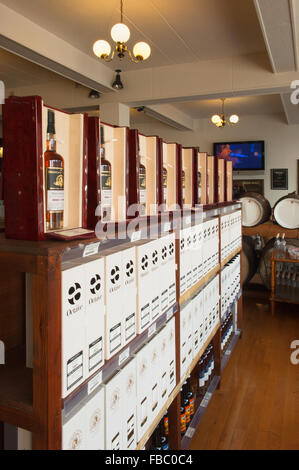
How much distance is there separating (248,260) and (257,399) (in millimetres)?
2702

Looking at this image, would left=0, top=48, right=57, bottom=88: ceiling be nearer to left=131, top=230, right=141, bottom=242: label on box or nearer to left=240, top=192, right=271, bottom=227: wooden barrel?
left=240, top=192, right=271, bottom=227: wooden barrel

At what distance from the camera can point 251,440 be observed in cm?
237

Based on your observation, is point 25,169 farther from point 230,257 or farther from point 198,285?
point 230,257

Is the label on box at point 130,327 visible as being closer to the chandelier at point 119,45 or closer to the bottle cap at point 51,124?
the bottle cap at point 51,124

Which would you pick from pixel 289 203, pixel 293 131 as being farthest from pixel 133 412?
pixel 293 131

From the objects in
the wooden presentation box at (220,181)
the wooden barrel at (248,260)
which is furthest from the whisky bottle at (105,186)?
the wooden barrel at (248,260)

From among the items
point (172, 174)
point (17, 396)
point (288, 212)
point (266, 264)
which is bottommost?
point (266, 264)

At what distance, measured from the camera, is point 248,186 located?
33.2 ft

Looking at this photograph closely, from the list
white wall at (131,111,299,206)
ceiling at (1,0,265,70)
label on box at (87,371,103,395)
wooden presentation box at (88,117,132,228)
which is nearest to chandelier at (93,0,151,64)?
ceiling at (1,0,265,70)

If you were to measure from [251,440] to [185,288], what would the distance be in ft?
3.65

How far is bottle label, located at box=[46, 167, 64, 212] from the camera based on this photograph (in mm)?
1111

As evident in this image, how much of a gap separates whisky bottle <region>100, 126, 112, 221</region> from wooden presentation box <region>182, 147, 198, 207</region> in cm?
105

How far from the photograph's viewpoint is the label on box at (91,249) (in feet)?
3.54

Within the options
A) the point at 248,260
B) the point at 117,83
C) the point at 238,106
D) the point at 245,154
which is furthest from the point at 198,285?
the point at 245,154
